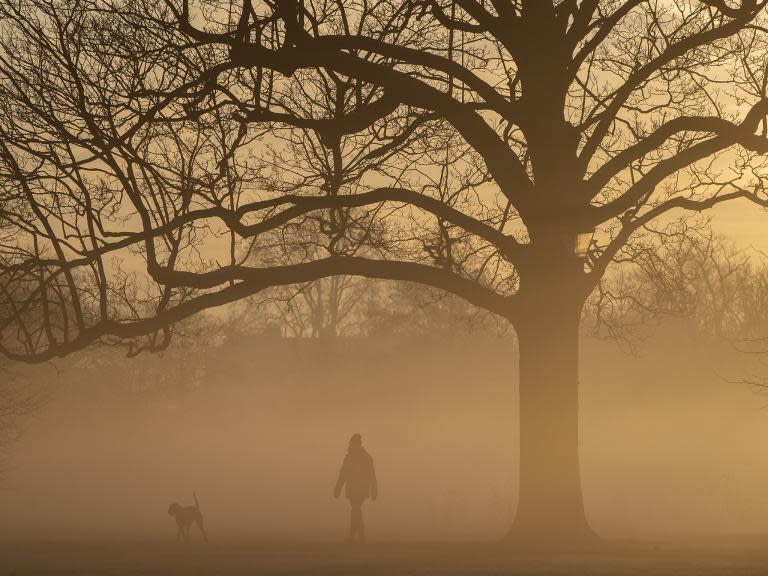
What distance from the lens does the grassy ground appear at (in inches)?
488

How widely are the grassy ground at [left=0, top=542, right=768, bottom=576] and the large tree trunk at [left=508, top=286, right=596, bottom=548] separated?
36.8 inches

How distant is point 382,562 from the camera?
48.9ft

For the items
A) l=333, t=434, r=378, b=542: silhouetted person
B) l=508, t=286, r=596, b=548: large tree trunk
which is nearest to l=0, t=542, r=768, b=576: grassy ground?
l=508, t=286, r=596, b=548: large tree trunk

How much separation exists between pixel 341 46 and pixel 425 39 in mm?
3448

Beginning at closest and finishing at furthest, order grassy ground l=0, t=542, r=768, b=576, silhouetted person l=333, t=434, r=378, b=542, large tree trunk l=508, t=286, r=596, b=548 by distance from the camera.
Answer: grassy ground l=0, t=542, r=768, b=576, large tree trunk l=508, t=286, r=596, b=548, silhouetted person l=333, t=434, r=378, b=542

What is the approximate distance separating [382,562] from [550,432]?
3.80 meters

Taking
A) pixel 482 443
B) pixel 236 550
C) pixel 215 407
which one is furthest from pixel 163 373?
pixel 236 550

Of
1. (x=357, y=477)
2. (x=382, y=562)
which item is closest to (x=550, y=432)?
(x=382, y=562)

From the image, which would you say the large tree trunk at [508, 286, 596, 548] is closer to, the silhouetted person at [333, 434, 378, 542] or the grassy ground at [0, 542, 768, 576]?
the grassy ground at [0, 542, 768, 576]

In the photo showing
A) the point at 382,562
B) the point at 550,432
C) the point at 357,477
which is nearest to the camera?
the point at 382,562

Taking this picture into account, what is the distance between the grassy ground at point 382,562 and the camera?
1241 cm

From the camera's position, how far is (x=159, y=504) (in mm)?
48844

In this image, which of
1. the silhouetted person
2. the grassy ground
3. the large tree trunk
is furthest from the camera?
the silhouetted person

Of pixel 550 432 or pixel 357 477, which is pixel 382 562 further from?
pixel 357 477
